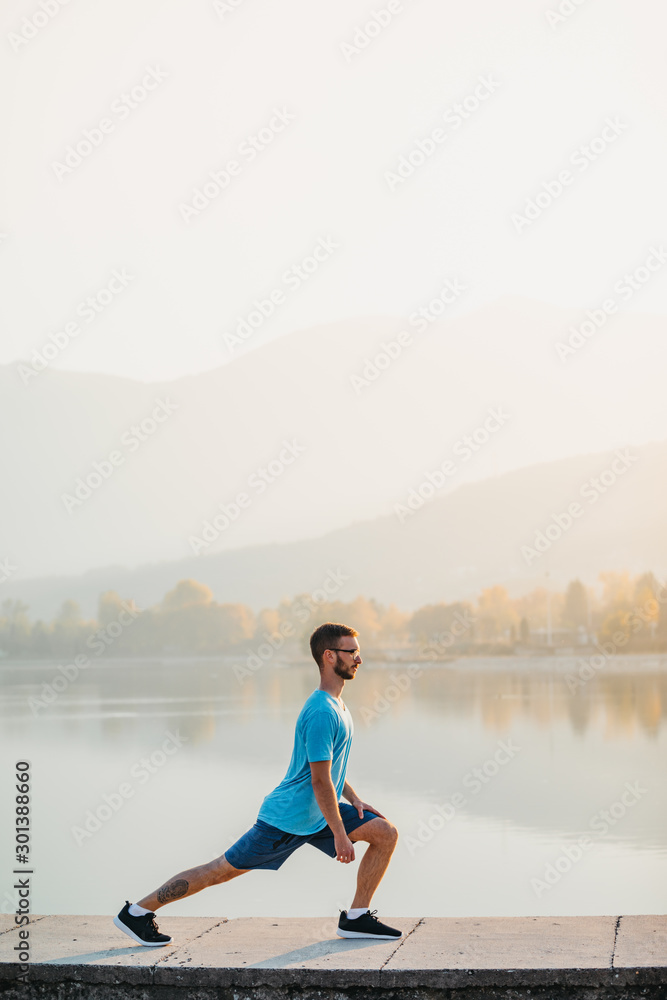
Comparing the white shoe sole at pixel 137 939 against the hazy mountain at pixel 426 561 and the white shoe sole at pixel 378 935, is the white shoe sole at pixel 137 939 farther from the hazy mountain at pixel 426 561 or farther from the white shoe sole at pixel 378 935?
the hazy mountain at pixel 426 561

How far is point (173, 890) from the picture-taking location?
15.9 feet

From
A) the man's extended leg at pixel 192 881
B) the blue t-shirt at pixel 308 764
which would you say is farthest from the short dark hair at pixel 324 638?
the man's extended leg at pixel 192 881

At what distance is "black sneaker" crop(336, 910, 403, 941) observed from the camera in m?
4.91

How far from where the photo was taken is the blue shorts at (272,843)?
15.9ft

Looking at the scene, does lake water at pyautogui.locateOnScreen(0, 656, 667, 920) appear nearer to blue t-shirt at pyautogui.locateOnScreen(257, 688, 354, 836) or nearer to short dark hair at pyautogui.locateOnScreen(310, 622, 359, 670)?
blue t-shirt at pyautogui.locateOnScreen(257, 688, 354, 836)

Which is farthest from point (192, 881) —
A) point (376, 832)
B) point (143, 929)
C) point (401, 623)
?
point (401, 623)

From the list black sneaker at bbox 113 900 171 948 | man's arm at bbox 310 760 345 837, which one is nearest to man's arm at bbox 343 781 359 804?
man's arm at bbox 310 760 345 837

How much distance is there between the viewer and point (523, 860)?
20141 millimetres

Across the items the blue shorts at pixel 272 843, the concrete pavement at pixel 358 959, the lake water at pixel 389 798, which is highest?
the blue shorts at pixel 272 843

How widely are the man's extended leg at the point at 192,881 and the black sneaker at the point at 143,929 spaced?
0.07 metres

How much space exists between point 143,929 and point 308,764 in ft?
3.18

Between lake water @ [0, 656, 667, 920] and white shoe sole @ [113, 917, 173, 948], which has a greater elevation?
white shoe sole @ [113, 917, 173, 948]

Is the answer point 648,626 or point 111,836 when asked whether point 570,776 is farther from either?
point 648,626

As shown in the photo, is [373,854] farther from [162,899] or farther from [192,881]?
[162,899]
